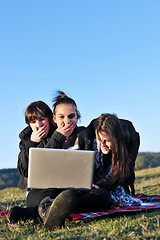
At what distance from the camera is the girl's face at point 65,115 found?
475 cm

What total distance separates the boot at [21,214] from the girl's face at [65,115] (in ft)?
4.40

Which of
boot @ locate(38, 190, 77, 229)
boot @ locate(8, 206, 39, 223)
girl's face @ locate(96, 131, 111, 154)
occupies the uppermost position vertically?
girl's face @ locate(96, 131, 111, 154)

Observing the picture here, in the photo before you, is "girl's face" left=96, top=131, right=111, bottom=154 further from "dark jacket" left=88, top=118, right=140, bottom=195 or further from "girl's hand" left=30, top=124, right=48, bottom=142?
"girl's hand" left=30, top=124, right=48, bottom=142

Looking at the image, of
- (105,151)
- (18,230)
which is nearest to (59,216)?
(18,230)

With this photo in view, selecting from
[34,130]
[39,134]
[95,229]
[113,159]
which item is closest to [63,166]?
[113,159]

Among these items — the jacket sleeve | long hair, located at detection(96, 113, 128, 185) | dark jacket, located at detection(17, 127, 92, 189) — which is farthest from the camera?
the jacket sleeve

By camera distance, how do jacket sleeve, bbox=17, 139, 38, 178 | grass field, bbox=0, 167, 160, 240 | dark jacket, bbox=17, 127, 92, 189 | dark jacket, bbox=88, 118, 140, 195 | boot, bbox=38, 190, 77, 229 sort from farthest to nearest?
dark jacket, bbox=88, 118, 140, 195 → jacket sleeve, bbox=17, 139, 38, 178 → dark jacket, bbox=17, 127, 92, 189 → boot, bbox=38, 190, 77, 229 → grass field, bbox=0, 167, 160, 240

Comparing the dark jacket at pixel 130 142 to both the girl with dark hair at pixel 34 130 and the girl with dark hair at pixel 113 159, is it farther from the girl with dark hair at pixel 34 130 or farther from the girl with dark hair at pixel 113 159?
the girl with dark hair at pixel 34 130

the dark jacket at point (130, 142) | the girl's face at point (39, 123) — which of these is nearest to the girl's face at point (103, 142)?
the dark jacket at point (130, 142)

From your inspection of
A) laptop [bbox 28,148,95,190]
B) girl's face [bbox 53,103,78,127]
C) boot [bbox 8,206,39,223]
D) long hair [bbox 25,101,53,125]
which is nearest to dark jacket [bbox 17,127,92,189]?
girl's face [bbox 53,103,78,127]

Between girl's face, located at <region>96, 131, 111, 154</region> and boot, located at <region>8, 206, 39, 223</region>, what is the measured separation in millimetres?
1249

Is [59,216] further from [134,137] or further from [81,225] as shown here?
[134,137]

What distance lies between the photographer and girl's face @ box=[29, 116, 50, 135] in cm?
503

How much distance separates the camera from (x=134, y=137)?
16.3 feet
